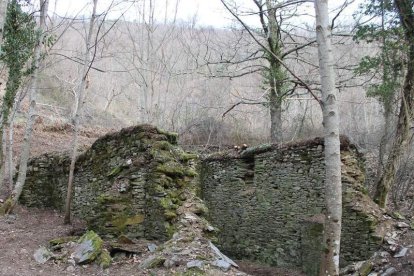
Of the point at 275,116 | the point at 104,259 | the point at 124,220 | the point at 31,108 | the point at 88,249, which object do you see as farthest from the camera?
the point at 275,116

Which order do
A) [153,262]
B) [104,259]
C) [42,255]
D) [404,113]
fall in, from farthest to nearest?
[404,113]
[42,255]
[104,259]
[153,262]

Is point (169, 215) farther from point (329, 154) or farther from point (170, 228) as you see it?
point (329, 154)

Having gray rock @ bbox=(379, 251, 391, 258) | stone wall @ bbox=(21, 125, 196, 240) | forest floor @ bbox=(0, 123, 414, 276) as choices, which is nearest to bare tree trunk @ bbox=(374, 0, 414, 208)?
forest floor @ bbox=(0, 123, 414, 276)

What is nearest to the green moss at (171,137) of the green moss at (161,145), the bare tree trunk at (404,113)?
the green moss at (161,145)

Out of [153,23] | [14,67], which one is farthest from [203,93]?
[14,67]

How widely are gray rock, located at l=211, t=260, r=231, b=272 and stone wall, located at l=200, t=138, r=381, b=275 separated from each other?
10.6ft

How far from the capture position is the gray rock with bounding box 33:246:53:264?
19.6ft

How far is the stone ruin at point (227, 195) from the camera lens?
702 centimetres

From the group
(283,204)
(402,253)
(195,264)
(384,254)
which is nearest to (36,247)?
(195,264)

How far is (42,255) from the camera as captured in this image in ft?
20.1

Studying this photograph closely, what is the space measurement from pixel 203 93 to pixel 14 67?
13.9 m

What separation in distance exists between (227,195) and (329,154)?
6.04 meters

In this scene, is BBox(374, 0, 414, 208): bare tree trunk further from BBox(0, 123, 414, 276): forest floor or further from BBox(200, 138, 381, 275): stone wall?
BBox(0, 123, 414, 276): forest floor

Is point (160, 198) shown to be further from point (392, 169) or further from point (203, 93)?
point (203, 93)
